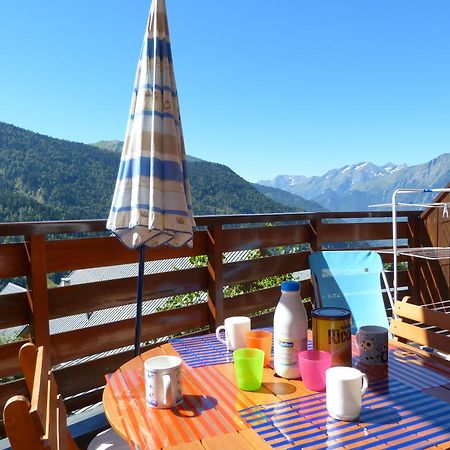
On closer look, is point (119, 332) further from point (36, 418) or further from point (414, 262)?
point (414, 262)

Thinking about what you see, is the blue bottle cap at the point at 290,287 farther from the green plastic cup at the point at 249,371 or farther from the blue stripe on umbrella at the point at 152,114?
the blue stripe on umbrella at the point at 152,114

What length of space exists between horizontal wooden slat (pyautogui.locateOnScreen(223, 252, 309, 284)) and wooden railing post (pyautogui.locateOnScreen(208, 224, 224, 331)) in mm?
94

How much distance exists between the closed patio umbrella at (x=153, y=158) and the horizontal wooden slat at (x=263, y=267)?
1267 mm

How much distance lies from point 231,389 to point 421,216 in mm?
3653

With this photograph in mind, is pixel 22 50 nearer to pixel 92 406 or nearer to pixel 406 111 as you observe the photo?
pixel 406 111

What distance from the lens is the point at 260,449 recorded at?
2.75ft

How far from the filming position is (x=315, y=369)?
1083 millimetres

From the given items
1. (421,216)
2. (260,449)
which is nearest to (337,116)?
(421,216)

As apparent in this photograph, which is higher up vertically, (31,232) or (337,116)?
(337,116)

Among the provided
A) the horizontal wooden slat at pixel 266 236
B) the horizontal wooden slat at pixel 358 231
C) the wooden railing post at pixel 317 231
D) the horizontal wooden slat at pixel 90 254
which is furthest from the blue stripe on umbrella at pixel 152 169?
the horizontal wooden slat at pixel 358 231

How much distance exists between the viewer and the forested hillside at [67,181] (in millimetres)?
34000

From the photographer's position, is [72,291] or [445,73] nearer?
[72,291]

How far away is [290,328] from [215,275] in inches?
72.0

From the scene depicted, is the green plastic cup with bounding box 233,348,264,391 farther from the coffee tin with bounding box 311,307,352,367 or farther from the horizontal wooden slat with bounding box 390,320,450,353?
the horizontal wooden slat with bounding box 390,320,450,353
